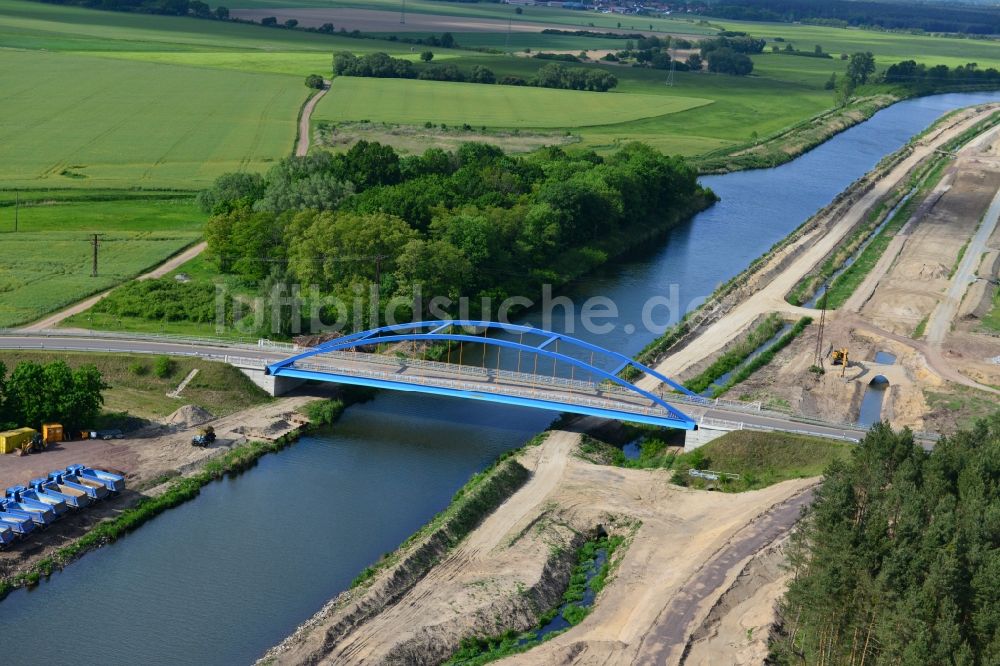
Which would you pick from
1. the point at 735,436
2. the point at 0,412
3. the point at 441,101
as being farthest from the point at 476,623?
the point at 441,101

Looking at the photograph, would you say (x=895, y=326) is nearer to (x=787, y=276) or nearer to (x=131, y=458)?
(x=787, y=276)

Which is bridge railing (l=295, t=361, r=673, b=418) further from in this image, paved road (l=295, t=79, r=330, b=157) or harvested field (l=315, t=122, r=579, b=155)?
harvested field (l=315, t=122, r=579, b=155)

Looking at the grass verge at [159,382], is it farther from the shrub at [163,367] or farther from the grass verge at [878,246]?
the grass verge at [878,246]

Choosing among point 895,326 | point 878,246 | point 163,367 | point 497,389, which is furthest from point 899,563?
point 878,246

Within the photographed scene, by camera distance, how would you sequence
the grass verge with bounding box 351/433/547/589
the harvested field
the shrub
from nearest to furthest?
1. the grass verge with bounding box 351/433/547/589
2. the shrub
3. the harvested field

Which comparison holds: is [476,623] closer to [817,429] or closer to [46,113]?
→ [817,429]

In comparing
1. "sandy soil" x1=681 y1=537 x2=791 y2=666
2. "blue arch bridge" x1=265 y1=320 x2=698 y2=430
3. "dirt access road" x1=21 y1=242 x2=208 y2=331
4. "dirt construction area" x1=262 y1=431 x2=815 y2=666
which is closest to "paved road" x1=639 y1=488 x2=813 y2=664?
"dirt construction area" x1=262 y1=431 x2=815 y2=666

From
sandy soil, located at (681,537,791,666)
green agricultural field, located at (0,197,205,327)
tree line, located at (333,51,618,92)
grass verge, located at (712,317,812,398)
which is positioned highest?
tree line, located at (333,51,618,92)
